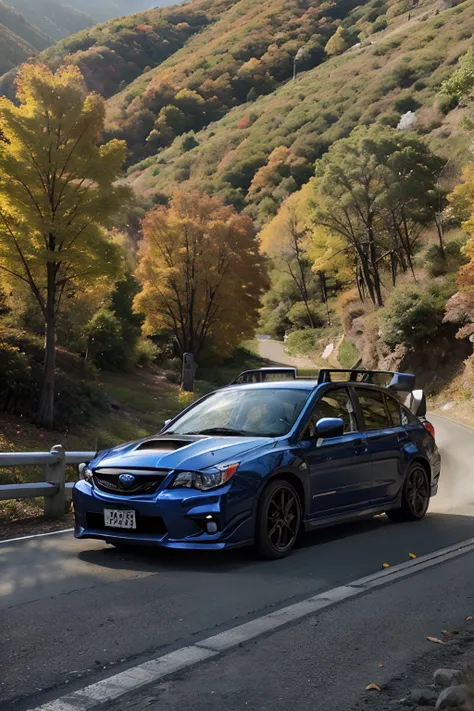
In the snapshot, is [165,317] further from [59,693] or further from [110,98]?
[110,98]

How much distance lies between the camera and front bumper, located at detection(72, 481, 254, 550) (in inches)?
266

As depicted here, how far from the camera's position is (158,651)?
464cm

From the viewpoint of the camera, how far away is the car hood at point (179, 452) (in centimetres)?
701

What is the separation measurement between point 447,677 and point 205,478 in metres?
3.21

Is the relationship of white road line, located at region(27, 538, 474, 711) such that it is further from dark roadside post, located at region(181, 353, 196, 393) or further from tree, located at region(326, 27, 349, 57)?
tree, located at region(326, 27, 349, 57)

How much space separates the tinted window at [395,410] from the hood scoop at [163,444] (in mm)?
3116

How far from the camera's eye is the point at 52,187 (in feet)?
80.3

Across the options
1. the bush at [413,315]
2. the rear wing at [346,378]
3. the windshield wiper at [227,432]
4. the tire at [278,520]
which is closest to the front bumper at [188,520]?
the tire at [278,520]

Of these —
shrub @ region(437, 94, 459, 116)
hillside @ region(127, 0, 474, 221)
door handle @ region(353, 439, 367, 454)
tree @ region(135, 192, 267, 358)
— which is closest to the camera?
door handle @ region(353, 439, 367, 454)

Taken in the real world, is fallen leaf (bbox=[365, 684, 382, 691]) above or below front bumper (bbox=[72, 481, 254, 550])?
below

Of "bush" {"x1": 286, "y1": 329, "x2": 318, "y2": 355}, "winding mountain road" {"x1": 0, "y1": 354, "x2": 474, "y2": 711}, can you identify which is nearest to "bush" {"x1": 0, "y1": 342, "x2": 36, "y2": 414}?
"winding mountain road" {"x1": 0, "y1": 354, "x2": 474, "y2": 711}

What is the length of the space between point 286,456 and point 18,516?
13.4ft

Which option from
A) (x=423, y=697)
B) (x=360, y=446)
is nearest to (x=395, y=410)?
(x=360, y=446)

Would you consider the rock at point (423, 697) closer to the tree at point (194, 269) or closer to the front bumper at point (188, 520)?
the front bumper at point (188, 520)
